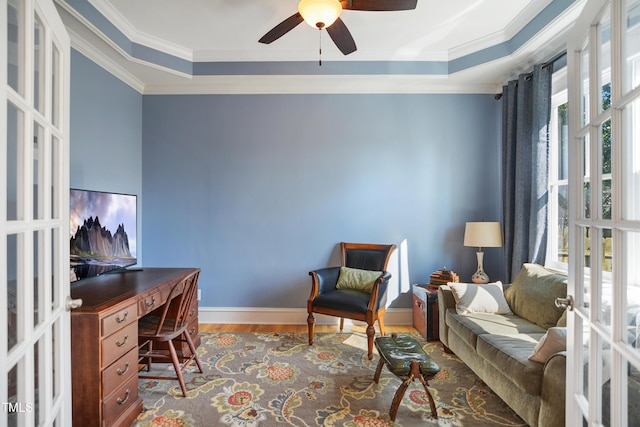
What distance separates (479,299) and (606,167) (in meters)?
1.94

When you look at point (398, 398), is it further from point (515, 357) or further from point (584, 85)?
point (584, 85)

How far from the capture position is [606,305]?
1068 millimetres

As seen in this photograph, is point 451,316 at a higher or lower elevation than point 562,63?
lower

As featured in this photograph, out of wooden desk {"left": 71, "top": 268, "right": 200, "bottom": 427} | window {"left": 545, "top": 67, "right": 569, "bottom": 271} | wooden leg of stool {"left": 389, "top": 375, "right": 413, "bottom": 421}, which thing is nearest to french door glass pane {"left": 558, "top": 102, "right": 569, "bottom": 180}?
window {"left": 545, "top": 67, "right": 569, "bottom": 271}

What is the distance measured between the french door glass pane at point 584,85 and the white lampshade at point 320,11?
1316 millimetres

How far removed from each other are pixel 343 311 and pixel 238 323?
4.65 ft

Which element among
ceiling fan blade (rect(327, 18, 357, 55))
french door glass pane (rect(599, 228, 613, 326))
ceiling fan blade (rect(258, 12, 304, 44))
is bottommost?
french door glass pane (rect(599, 228, 613, 326))

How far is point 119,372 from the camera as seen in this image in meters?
→ 1.86

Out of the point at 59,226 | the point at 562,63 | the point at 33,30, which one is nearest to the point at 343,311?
the point at 59,226

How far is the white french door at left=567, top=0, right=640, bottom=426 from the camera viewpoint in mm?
947

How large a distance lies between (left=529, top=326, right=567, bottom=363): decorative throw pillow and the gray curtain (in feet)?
4.69

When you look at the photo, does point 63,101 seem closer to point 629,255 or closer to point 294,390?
point 629,255

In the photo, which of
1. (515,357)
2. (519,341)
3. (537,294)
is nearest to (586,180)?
(515,357)

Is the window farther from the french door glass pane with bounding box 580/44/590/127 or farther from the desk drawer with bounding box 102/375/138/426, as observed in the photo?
the desk drawer with bounding box 102/375/138/426
